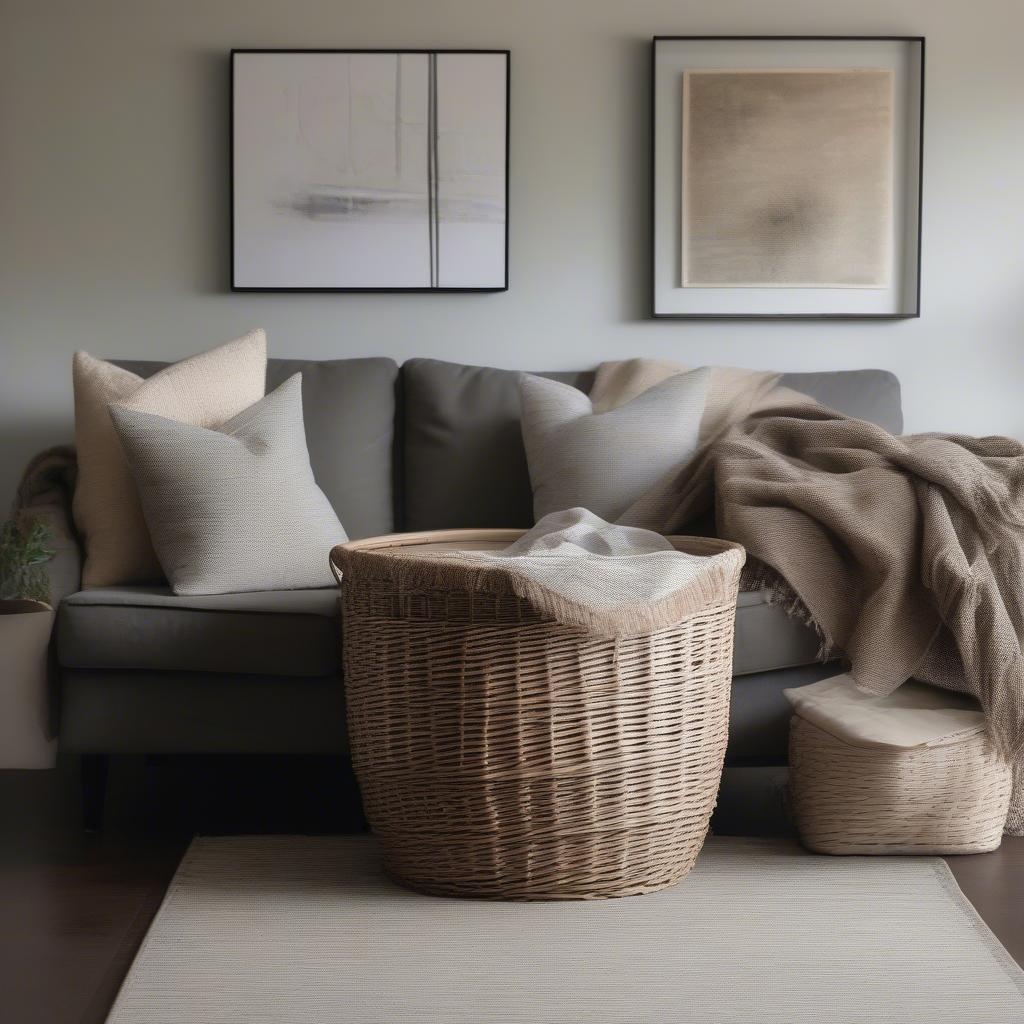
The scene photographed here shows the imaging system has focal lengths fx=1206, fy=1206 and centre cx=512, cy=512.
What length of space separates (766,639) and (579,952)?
0.73 m

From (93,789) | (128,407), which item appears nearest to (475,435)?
(128,407)

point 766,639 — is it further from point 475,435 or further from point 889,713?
point 475,435

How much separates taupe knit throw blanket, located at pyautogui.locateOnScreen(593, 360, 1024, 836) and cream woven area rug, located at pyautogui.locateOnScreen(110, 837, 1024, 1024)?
348 millimetres

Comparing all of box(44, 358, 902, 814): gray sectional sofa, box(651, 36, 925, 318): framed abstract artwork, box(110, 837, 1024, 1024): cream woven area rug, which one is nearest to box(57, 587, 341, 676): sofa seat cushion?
box(44, 358, 902, 814): gray sectional sofa

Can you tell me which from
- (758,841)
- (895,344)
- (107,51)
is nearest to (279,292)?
(107,51)

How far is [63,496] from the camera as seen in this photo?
2695mm

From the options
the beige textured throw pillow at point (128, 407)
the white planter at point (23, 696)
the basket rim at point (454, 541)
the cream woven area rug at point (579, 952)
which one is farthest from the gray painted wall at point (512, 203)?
the cream woven area rug at point (579, 952)

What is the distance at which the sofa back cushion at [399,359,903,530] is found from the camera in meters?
2.83

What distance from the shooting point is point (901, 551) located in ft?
7.23

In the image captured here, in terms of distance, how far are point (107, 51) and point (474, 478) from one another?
4.93ft

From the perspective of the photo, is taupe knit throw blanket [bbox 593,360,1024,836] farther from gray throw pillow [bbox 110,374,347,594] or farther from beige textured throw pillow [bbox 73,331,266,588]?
beige textured throw pillow [bbox 73,331,266,588]

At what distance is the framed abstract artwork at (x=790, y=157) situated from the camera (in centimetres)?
312

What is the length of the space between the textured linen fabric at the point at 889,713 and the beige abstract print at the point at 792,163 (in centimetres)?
135

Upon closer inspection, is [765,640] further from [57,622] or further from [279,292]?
[279,292]
